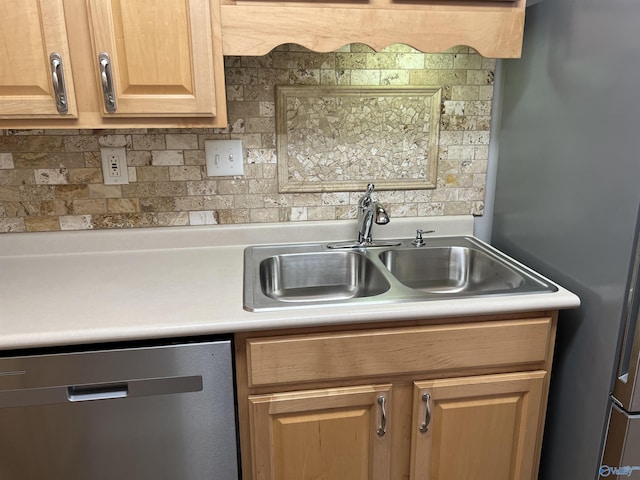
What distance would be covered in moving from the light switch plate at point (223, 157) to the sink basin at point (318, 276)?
1.10 ft

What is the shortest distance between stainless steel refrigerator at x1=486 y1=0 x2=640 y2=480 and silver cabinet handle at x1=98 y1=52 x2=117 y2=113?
3.95 ft

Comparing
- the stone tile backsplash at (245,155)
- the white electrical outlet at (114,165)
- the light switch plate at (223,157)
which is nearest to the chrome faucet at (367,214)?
the stone tile backsplash at (245,155)

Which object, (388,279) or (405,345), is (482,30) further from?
(405,345)

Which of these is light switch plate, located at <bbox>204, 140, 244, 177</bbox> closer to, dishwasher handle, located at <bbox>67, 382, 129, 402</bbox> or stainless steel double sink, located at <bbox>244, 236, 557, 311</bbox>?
stainless steel double sink, located at <bbox>244, 236, 557, 311</bbox>

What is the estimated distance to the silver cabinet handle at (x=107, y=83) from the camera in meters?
1.17

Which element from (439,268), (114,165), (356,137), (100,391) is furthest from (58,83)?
(439,268)

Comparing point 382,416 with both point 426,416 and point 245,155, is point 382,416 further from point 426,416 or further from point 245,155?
point 245,155

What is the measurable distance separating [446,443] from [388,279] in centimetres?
47

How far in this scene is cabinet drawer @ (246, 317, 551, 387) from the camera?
1.14 metres

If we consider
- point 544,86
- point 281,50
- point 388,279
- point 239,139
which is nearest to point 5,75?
point 239,139

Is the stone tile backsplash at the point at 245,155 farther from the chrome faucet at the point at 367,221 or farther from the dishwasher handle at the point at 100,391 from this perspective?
the dishwasher handle at the point at 100,391

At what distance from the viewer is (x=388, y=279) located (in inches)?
52.9

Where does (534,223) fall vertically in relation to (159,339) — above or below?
above

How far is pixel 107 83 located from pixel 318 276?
0.85m
